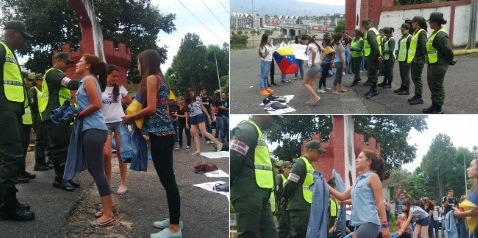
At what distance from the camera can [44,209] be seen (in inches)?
153

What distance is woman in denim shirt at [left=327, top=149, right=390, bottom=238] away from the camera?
11.8ft

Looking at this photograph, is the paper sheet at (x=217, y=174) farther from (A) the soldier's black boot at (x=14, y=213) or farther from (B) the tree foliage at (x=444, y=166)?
(A) the soldier's black boot at (x=14, y=213)

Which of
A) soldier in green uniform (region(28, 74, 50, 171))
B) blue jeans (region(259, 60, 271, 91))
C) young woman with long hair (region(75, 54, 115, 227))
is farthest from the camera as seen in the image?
blue jeans (region(259, 60, 271, 91))

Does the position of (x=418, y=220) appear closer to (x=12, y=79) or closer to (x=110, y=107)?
(x=110, y=107)

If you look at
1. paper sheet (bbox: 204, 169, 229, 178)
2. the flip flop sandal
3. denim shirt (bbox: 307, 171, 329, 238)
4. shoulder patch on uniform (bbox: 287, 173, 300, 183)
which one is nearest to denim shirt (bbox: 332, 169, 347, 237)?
denim shirt (bbox: 307, 171, 329, 238)

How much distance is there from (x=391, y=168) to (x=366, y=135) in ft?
2.77

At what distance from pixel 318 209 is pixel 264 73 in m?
4.39

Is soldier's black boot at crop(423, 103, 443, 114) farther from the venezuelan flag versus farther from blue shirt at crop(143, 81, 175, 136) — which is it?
blue shirt at crop(143, 81, 175, 136)

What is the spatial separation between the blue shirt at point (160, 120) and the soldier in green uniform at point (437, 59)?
3.61 metres

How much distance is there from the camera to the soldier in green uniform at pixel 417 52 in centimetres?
667

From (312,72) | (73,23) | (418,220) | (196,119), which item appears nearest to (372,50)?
(312,72)

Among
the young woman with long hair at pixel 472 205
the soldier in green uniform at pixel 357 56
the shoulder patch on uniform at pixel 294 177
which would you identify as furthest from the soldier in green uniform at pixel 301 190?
the soldier in green uniform at pixel 357 56

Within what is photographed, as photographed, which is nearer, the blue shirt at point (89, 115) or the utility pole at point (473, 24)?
the blue shirt at point (89, 115)

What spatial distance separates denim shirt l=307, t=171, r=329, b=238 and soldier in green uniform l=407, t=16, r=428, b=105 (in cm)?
303
